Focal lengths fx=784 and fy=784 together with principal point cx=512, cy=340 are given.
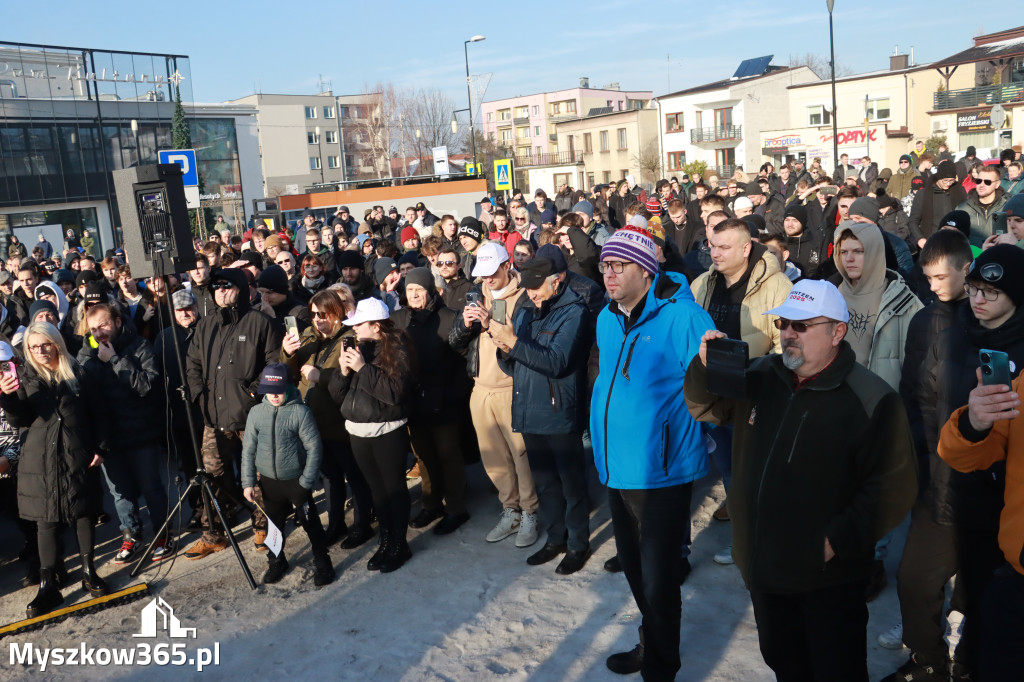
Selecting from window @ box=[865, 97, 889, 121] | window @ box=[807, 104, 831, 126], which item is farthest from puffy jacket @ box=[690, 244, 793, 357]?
window @ box=[865, 97, 889, 121]

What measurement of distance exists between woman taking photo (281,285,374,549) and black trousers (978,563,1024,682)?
13.2 ft

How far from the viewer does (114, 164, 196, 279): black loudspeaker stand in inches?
231

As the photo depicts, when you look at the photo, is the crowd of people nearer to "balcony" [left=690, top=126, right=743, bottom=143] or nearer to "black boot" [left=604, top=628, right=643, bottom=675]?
"black boot" [left=604, top=628, right=643, bottom=675]

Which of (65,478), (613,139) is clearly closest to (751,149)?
(613,139)

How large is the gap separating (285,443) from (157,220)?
213 centimetres

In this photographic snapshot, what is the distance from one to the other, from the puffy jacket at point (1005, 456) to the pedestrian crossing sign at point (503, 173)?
15.6 meters

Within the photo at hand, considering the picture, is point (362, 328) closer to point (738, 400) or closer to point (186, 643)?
point (186, 643)

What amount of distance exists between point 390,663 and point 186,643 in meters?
1.33

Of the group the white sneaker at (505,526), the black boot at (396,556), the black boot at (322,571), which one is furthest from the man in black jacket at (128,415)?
the white sneaker at (505,526)

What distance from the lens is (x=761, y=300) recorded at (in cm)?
460

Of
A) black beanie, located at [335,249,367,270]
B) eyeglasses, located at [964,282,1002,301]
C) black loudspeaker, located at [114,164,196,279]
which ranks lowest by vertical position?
eyeglasses, located at [964,282,1002,301]

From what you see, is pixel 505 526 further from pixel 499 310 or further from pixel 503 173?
pixel 503 173

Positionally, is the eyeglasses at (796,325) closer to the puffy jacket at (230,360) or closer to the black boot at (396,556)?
the black boot at (396,556)

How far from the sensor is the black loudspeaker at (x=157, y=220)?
586 centimetres
